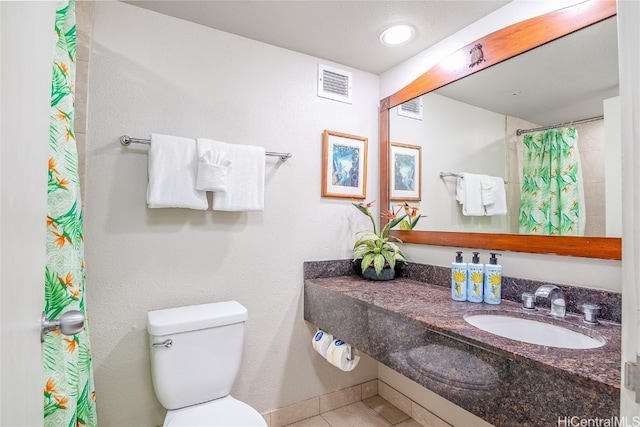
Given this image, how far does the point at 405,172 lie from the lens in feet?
6.78

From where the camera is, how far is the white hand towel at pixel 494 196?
1.57 meters

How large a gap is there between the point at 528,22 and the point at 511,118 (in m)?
0.41

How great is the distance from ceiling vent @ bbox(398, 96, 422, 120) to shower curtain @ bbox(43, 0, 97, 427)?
1.72 meters

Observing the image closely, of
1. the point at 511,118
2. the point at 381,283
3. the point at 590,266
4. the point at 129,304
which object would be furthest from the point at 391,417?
the point at 511,118

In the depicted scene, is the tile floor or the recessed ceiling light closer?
the recessed ceiling light

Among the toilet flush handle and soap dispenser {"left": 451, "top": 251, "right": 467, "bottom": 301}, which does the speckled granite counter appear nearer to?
soap dispenser {"left": 451, "top": 251, "right": 467, "bottom": 301}

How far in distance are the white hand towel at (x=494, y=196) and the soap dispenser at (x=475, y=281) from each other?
12.2 inches

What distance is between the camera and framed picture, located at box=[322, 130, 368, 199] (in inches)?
79.4

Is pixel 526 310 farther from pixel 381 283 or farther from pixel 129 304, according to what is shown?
pixel 129 304

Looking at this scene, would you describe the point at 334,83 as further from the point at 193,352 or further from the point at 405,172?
the point at 193,352

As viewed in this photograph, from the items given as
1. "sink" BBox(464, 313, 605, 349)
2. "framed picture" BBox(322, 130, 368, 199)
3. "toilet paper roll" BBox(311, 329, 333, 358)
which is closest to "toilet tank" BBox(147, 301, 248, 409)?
"toilet paper roll" BBox(311, 329, 333, 358)

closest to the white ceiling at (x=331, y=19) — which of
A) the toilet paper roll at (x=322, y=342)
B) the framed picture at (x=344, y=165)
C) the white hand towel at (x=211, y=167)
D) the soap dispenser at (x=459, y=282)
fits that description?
the framed picture at (x=344, y=165)

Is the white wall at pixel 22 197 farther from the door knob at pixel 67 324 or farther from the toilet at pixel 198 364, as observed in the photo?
the toilet at pixel 198 364
